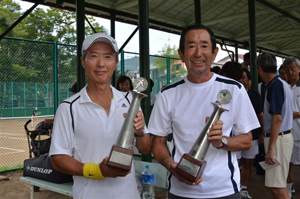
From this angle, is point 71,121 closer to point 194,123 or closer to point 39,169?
point 194,123

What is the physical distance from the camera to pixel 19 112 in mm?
12477

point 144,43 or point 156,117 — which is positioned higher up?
point 144,43

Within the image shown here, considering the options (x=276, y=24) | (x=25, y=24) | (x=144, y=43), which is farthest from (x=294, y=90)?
(x=25, y=24)

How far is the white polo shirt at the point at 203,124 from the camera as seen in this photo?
159cm

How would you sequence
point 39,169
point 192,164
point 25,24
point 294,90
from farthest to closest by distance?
point 25,24, point 294,90, point 39,169, point 192,164

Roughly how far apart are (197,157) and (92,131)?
566 mm

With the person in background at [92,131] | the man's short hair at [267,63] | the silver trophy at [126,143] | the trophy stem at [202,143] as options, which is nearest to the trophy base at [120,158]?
the silver trophy at [126,143]

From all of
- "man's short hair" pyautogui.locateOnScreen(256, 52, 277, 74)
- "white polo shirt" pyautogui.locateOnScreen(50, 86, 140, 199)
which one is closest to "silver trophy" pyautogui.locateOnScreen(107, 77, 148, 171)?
"white polo shirt" pyautogui.locateOnScreen(50, 86, 140, 199)

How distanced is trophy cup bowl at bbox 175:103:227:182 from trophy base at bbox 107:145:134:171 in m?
0.23

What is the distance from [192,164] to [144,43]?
403cm

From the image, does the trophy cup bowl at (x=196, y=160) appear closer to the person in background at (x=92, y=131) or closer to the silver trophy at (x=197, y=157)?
the silver trophy at (x=197, y=157)

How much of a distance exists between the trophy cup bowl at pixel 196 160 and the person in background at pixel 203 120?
0.14m

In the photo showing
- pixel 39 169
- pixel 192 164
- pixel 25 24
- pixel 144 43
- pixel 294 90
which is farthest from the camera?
pixel 25 24

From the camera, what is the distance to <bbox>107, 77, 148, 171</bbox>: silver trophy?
4.52 ft
